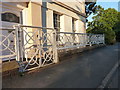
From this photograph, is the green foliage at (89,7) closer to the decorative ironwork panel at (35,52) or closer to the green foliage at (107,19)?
the green foliage at (107,19)

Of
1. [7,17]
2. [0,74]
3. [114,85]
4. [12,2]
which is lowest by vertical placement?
[114,85]

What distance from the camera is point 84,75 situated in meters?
3.22

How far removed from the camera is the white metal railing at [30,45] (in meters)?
3.31

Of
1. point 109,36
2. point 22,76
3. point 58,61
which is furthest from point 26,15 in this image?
point 109,36

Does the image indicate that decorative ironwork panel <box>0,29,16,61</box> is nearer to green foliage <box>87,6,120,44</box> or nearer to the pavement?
the pavement

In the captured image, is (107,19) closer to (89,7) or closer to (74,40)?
(89,7)

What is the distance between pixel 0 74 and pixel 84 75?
231 centimetres

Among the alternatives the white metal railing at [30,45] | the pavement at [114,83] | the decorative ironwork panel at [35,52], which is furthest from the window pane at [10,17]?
the pavement at [114,83]

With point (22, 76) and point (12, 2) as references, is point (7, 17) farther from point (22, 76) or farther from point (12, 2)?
point (22, 76)

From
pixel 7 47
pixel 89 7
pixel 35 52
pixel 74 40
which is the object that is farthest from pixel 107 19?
pixel 7 47

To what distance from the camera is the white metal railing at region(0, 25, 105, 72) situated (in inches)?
130

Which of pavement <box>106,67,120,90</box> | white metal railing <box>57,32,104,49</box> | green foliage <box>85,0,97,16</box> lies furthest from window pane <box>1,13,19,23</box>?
green foliage <box>85,0,97,16</box>

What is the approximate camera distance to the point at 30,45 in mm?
5059

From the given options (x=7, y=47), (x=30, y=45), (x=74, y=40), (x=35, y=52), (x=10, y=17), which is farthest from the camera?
(x=74, y=40)
